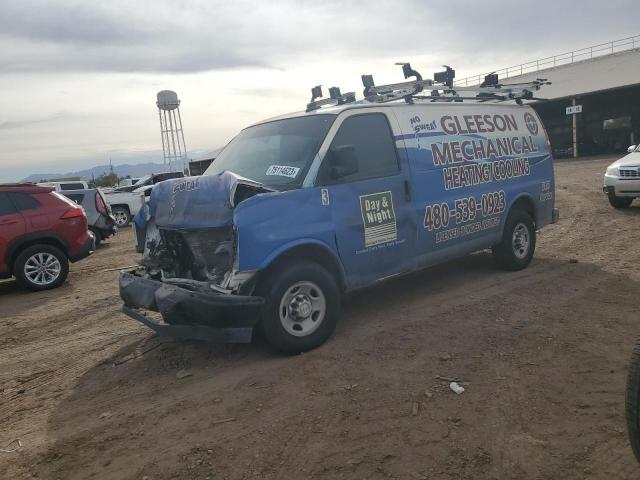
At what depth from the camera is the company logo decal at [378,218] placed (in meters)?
4.95

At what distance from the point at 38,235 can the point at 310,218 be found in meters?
5.68

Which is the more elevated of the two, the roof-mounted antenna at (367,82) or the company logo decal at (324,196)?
the roof-mounted antenna at (367,82)

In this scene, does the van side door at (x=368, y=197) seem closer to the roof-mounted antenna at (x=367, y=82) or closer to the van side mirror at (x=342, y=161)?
the van side mirror at (x=342, y=161)

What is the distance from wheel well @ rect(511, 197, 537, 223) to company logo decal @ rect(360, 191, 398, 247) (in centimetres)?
240

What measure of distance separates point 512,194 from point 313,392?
4.19 meters

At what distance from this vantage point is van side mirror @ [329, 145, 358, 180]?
4.65 m

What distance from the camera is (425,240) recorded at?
5559 millimetres

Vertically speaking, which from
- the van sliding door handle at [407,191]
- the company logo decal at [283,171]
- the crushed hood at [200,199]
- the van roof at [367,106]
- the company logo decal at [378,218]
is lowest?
the company logo decal at [378,218]

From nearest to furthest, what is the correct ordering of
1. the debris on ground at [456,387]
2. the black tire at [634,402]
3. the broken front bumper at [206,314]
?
the black tire at [634,402]
the debris on ground at [456,387]
the broken front bumper at [206,314]

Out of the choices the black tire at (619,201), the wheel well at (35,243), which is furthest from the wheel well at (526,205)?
the wheel well at (35,243)

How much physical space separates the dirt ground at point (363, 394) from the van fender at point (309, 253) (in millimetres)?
651

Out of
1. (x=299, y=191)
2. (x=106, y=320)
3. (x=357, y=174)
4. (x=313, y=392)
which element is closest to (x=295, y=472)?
(x=313, y=392)

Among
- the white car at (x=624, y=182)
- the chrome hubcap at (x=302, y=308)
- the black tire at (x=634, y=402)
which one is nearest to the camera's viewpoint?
the black tire at (x=634, y=402)

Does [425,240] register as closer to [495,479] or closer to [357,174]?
[357,174]
